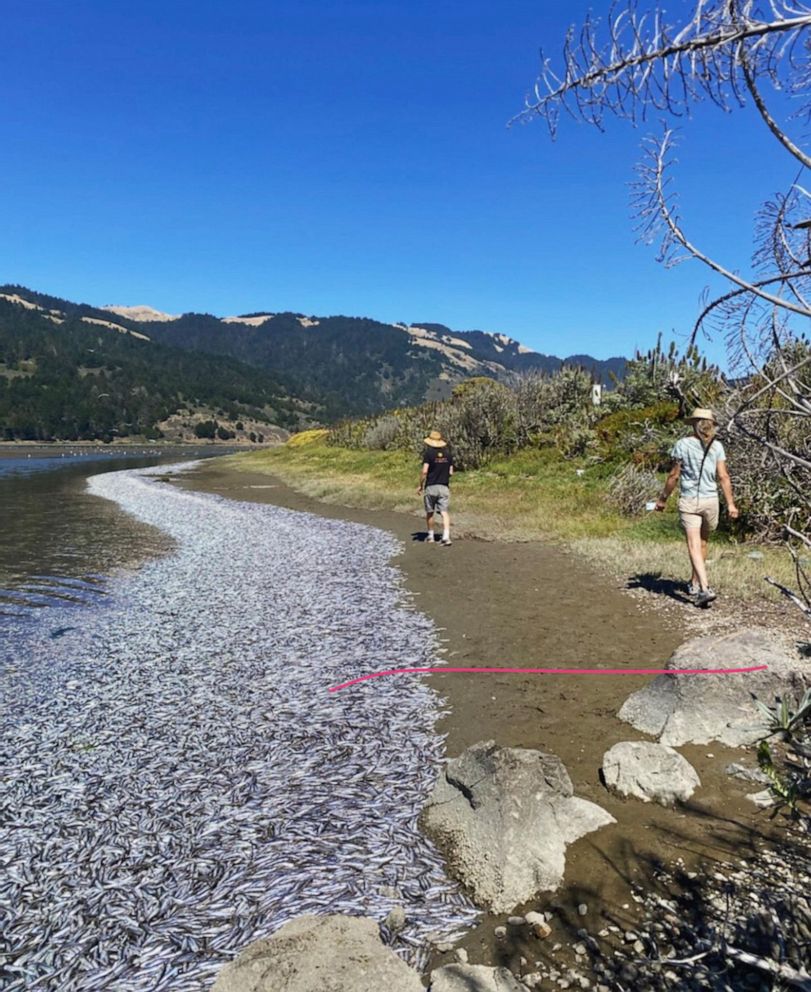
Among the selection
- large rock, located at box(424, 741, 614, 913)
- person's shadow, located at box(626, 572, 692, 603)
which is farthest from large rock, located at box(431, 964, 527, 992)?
person's shadow, located at box(626, 572, 692, 603)

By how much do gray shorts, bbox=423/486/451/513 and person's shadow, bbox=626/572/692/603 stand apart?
20.2 ft

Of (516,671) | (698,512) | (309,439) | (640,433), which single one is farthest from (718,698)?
(309,439)

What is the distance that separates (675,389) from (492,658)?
7.21 meters

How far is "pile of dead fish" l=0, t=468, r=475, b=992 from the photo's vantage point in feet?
12.9

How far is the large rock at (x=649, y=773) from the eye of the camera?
5031 millimetres

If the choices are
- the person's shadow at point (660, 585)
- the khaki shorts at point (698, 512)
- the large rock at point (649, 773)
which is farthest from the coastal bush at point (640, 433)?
the large rock at point (649, 773)

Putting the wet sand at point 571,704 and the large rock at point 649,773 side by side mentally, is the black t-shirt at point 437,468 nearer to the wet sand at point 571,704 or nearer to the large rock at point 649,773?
the wet sand at point 571,704

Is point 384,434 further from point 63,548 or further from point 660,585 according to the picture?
point 660,585

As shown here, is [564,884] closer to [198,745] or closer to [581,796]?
[581,796]

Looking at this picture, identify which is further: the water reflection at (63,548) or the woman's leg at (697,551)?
the water reflection at (63,548)

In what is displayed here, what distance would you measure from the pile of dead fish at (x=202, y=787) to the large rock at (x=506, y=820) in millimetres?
191

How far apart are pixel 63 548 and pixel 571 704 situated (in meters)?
17.2

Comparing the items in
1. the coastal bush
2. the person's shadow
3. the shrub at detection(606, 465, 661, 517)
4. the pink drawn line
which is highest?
the coastal bush

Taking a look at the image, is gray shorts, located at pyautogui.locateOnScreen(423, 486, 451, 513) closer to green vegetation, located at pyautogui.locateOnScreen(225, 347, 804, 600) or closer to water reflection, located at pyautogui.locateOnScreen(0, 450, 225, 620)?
green vegetation, located at pyautogui.locateOnScreen(225, 347, 804, 600)
